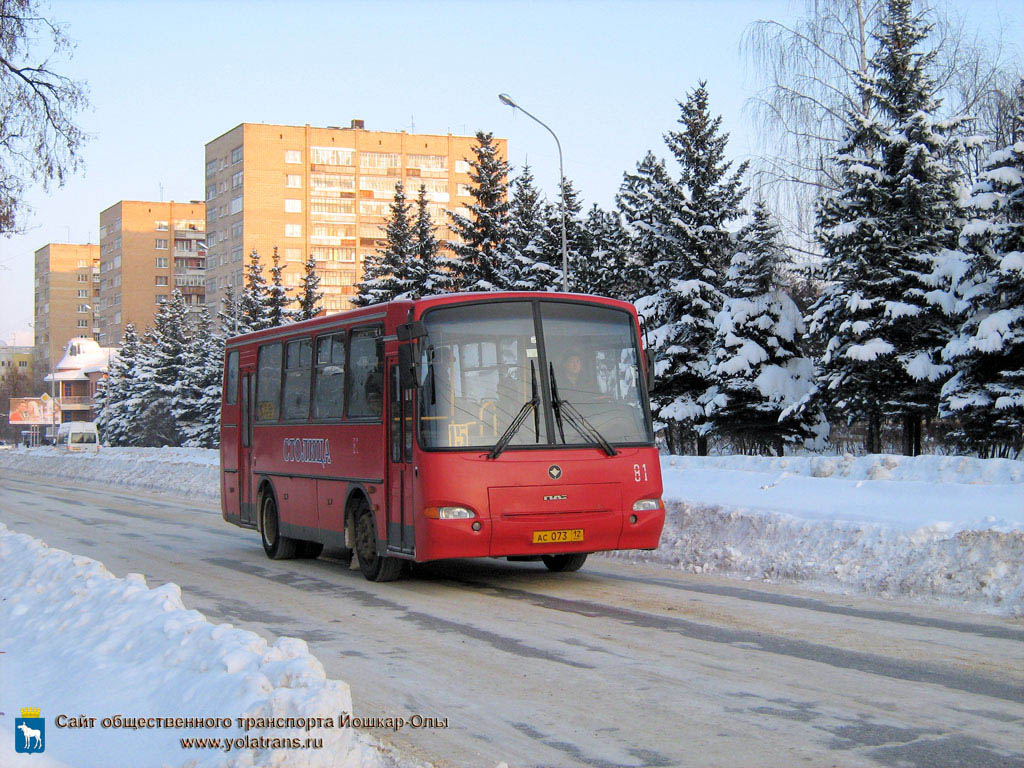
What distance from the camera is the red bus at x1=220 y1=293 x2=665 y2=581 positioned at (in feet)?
37.1

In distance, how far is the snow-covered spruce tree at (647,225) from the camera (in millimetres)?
37594

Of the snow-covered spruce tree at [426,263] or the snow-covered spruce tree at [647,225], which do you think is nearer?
A: the snow-covered spruce tree at [647,225]

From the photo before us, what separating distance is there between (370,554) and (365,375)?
6.77 ft

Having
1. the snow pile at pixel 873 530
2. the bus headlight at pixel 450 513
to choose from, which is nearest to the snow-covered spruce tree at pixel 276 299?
the snow pile at pixel 873 530

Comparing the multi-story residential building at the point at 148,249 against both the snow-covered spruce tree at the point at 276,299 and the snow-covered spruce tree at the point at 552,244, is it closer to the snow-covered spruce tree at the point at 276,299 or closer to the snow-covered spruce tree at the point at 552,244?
the snow-covered spruce tree at the point at 276,299

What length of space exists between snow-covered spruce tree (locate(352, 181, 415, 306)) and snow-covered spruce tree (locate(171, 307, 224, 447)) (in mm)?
21414

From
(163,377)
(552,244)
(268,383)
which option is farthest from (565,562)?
(163,377)

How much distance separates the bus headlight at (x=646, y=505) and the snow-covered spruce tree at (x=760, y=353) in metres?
23.1

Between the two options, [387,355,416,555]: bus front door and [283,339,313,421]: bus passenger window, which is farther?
[283,339,313,421]: bus passenger window

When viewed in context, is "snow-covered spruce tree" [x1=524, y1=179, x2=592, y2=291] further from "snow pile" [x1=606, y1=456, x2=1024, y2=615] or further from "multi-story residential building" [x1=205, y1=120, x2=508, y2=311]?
"multi-story residential building" [x1=205, y1=120, x2=508, y2=311]

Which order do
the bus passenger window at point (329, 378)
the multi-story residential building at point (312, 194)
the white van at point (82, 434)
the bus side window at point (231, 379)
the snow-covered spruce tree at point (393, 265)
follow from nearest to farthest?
the bus passenger window at point (329, 378), the bus side window at point (231, 379), the snow-covered spruce tree at point (393, 265), the white van at point (82, 434), the multi-story residential building at point (312, 194)

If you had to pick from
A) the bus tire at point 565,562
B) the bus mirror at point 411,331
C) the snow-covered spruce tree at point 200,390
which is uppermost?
the snow-covered spruce tree at point 200,390

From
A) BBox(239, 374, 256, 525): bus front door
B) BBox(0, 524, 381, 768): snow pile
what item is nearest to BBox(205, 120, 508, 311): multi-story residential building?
BBox(239, 374, 256, 525): bus front door

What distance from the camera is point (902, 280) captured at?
2944cm
